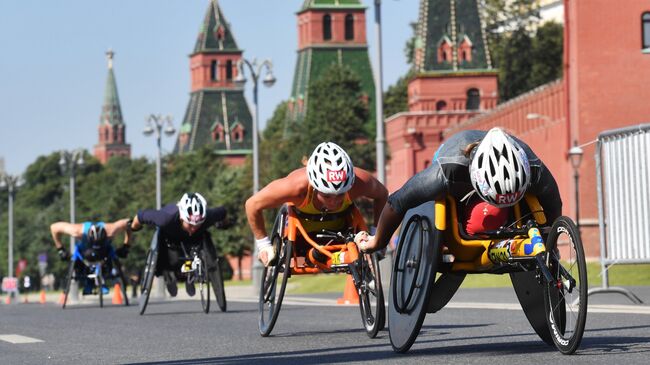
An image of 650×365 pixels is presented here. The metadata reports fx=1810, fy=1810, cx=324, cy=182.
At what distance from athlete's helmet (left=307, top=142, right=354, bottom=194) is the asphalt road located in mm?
1247

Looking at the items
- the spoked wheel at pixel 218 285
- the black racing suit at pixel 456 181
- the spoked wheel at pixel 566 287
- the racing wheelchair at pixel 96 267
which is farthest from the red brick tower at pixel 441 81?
the spoked wheel at pixel 566 287

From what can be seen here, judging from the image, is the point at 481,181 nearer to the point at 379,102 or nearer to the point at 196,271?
the point at 196,271

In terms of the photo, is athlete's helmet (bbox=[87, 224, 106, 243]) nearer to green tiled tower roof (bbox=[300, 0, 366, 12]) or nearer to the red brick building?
the red brick building

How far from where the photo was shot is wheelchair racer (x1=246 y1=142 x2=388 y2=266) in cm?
1469

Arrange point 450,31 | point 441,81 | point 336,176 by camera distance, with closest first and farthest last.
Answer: point 336,176, point 450,31, point 441,81

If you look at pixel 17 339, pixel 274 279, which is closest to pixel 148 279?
pixel 17 339

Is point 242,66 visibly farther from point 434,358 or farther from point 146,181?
point 146,181

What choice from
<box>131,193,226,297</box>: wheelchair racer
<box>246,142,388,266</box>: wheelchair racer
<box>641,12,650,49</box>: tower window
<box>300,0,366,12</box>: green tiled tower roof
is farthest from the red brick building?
<box>300,0,366,12</box>: green tiled tower roof

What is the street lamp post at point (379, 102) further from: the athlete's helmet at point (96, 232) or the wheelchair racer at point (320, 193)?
the wheelchair racer at point (320, 193)

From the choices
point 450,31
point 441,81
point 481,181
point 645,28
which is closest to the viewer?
point 481,181

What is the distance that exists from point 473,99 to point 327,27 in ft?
163

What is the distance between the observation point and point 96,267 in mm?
29797

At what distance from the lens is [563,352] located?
11148 mm

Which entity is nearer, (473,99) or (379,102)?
(379,102)
